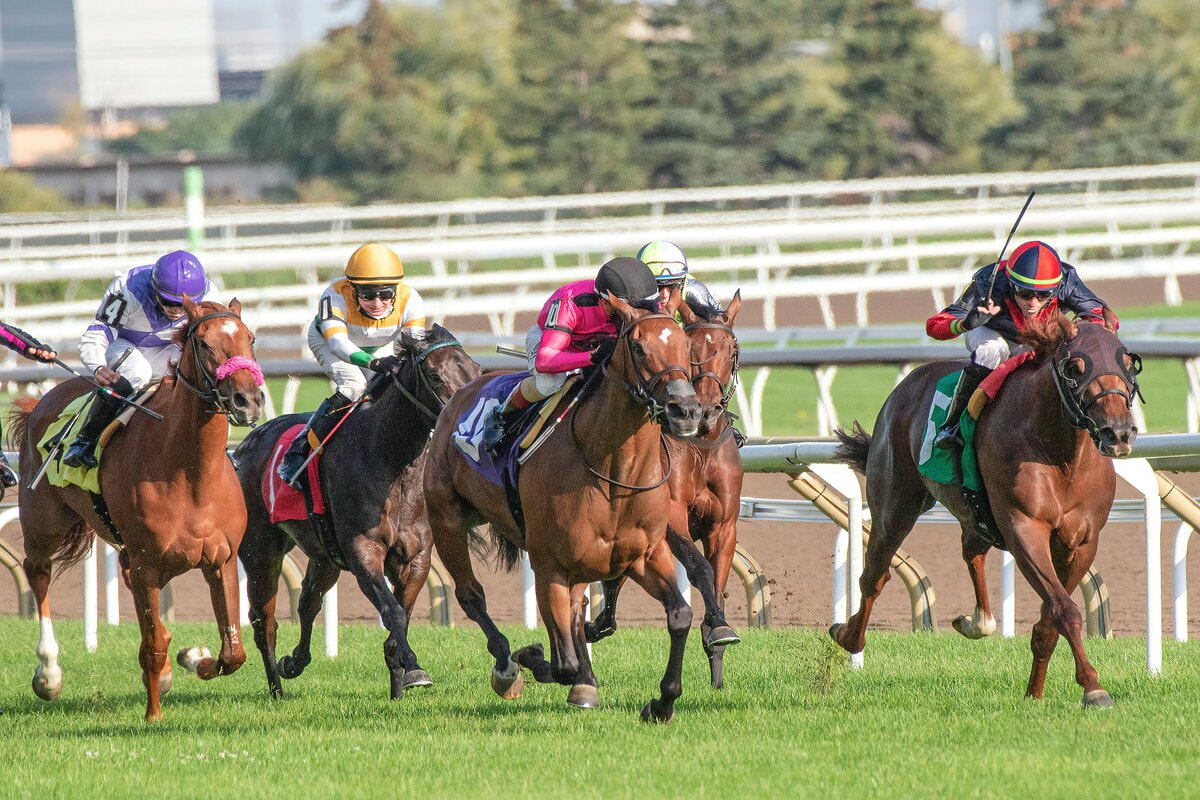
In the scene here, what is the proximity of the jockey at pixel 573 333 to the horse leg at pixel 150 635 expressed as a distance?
4.96 ft

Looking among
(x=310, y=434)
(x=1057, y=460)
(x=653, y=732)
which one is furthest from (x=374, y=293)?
(x=1057, y=460)

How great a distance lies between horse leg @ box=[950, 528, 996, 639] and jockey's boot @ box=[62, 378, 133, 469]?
362 cm

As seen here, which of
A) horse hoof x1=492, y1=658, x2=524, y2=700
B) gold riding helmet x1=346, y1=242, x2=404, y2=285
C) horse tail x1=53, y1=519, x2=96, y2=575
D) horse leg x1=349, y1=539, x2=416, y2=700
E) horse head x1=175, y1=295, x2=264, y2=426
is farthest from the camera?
horse tail x1=53, y1=519, x2=96, y2=575

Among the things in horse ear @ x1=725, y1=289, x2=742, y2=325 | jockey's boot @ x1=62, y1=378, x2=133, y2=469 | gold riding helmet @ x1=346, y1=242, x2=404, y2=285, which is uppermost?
gold riding helmet @ x1=346, y1=242, x2=404, y2=285

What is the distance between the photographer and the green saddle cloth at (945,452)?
741 centimetres

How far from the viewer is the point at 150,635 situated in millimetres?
7598

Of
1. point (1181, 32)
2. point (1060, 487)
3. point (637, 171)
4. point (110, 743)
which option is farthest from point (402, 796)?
point (1181, 32)

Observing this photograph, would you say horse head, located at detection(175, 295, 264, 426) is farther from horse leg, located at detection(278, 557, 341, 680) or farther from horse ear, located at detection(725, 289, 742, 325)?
horse ear, located at detection(725, 289, 742, 325)

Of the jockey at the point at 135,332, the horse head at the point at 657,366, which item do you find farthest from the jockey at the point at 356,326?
the horse head at the point at 657,366

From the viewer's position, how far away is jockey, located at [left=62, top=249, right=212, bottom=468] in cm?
785

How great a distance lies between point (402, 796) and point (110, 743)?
171cm

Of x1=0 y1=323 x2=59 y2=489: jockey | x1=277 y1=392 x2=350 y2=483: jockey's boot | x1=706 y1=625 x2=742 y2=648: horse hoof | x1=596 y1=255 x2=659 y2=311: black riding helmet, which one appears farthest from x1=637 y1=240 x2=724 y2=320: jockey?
x1=0 y1=323 x2=59 y2=489: jockey

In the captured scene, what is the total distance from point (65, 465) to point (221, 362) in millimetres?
1325

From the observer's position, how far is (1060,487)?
7070mm
